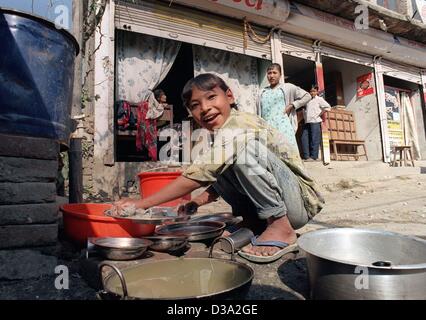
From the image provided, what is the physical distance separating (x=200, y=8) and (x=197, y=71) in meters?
1.30

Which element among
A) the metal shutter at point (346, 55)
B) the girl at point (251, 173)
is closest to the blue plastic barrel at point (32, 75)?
the girl at point (251, 173)

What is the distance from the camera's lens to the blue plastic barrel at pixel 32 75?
1654mm

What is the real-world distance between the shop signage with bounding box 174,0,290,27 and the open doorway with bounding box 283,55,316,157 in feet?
4.03

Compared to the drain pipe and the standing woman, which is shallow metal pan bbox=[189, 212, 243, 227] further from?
the standing woman

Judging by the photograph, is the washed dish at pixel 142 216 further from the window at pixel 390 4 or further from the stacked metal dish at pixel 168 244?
the window at pixel 390 4

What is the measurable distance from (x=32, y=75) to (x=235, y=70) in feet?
18.9

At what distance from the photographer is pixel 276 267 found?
1628mm

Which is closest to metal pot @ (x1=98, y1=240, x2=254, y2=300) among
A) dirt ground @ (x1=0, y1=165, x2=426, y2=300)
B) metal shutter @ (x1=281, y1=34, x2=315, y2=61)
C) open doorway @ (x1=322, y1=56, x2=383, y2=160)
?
dirt ground @ (x1=0, y1=165, x2=426, y2=300)

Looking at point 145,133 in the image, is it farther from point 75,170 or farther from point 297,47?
point 297,47

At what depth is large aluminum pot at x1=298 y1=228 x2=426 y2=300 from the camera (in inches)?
37.8

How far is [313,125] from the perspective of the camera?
24.4ft

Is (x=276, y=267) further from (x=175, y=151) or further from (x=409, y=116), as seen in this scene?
(x=409, y=116)
